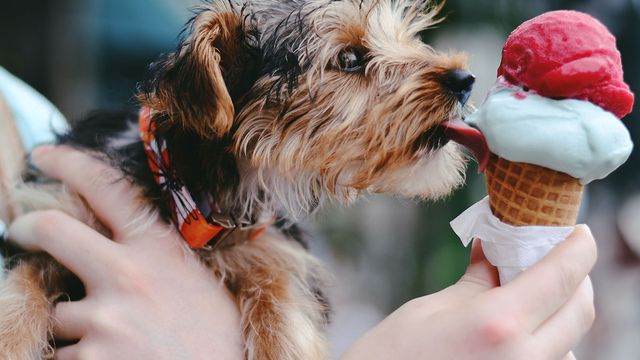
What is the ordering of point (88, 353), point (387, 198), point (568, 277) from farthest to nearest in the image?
point (387, 198) < point (88, 353) < point (568, 277)

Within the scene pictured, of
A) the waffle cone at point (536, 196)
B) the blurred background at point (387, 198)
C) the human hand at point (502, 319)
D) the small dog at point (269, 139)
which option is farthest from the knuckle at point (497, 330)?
the blurred background at point (387, 198)

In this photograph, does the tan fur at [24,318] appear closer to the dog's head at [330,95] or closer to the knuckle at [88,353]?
the knuckle at [88,353]

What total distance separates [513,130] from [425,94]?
698mm

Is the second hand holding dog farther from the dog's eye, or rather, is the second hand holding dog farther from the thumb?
the dog's eye

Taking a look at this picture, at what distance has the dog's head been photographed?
2.11m

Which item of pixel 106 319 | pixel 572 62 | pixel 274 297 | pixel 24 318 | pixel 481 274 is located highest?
pixel 572 62

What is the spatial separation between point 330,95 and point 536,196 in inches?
36.0

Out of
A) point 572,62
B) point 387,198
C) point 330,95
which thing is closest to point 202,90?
point 330,95

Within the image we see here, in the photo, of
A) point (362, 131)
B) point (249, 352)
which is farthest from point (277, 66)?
point (249, 352)

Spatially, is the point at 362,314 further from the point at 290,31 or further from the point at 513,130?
the point at 513,130

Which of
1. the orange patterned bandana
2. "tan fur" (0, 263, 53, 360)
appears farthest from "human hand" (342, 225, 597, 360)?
"tan fur" (0, 263, 53, 360)

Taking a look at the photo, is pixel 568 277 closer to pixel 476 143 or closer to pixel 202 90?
pixel 476 143

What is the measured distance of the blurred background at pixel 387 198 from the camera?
20.8 ft

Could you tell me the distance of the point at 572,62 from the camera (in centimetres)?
141
